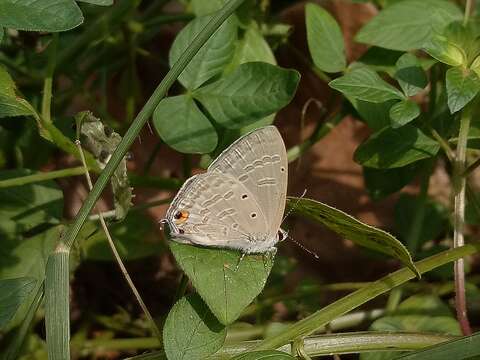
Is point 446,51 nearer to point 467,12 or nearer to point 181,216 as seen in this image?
point 467,12

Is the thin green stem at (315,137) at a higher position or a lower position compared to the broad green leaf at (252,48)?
lower

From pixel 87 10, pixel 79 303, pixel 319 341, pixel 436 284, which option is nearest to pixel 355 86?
pixel 319 341

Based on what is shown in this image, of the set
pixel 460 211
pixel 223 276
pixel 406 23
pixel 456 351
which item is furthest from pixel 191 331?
pixel 406 23

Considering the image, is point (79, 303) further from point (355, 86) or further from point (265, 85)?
point (355, 86)

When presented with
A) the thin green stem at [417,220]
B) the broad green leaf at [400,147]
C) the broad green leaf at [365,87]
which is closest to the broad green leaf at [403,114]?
the broad green leaf at [365,87]

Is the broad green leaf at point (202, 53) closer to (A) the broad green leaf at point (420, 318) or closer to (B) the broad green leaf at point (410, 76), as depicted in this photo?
(B) the broad green leaf at point (410, 76)

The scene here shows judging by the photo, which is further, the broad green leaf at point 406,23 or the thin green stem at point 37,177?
the broad green leaf at point 406,23
